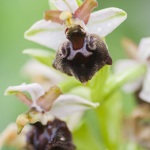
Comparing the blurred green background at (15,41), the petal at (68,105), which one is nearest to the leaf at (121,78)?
the petal at (68,105)

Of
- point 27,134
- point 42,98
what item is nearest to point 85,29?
point 42,98

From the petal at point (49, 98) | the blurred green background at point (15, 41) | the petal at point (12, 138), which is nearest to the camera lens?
the petal at point (49, 98)

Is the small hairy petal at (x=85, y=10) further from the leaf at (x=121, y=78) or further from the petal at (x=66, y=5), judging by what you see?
the leaf at (x=121, y=78)

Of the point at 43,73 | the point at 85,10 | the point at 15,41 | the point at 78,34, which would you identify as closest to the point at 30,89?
the point at 78,34

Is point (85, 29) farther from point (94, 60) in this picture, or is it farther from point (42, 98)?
point (42, 98)

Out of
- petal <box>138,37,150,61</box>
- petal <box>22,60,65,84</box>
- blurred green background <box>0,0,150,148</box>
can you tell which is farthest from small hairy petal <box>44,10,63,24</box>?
blurred green background <box>0,0,150,148</box>

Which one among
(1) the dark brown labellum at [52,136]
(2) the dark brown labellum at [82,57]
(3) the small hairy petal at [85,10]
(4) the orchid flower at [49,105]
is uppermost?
(3) the small hairy petal at [85,10]

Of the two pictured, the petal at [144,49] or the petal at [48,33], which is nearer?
the petal at [48,33]
